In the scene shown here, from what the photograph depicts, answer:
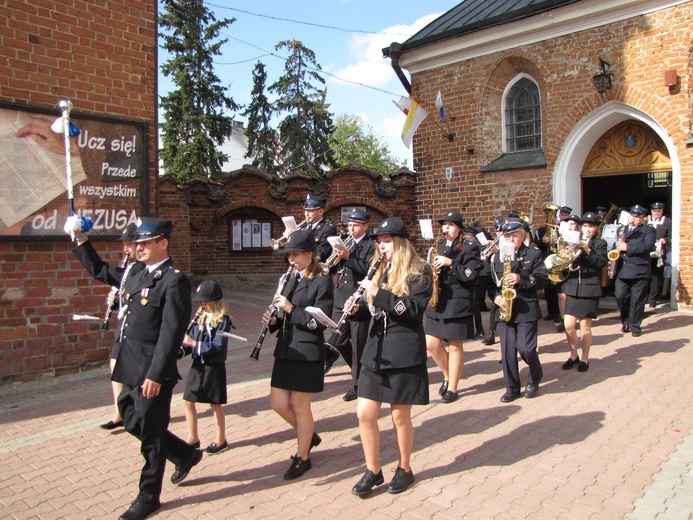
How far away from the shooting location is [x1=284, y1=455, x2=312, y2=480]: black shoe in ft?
14.4

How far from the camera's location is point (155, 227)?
399 cm

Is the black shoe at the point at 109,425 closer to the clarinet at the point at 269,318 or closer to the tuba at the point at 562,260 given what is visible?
the clarinet at the point at 269,318

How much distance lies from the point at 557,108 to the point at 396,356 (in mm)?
9912

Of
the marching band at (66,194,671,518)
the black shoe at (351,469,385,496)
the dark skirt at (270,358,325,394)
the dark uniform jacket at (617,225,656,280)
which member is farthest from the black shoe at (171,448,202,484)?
the dark uniform jacket at (617,225,656,280)

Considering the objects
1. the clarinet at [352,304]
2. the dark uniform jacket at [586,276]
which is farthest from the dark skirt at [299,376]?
the dark uniform jacket at [586,276]

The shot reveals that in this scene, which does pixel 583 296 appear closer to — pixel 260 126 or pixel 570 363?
pixel 570 363

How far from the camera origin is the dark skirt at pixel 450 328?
19.9ft

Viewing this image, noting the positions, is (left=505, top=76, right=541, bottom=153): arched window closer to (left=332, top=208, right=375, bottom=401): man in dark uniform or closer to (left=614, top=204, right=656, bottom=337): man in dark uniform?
(left=614, top=204, right=656, bottom=337): man in dark uniform

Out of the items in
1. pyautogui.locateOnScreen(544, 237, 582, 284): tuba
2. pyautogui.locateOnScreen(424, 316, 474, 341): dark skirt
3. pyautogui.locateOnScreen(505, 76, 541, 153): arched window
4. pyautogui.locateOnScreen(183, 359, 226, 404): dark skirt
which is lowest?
pyautogui.locateOnScreen(183, 359, 226, 404): dark skirt

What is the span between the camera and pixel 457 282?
620 cm

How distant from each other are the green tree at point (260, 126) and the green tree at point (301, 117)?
0.64 m

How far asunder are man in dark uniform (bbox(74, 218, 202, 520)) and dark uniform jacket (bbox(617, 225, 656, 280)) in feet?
24.9

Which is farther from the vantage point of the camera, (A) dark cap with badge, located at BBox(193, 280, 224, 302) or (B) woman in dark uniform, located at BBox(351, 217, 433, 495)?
(A) dark cap with badge, located at BBox(193, 280, 224, 302)

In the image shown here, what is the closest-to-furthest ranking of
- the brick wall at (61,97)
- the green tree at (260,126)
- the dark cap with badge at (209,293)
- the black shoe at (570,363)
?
the dark cap with badge at (209,293) → the brick wall at (61,97) → the black shoe at (570,363) → the green tree at (260,126)
